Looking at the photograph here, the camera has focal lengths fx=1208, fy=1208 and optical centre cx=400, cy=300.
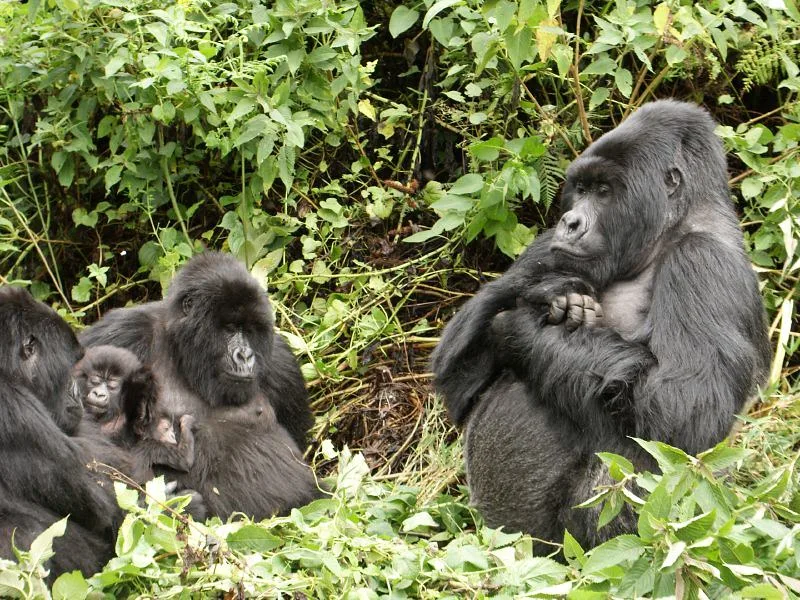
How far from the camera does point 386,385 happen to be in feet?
18.0

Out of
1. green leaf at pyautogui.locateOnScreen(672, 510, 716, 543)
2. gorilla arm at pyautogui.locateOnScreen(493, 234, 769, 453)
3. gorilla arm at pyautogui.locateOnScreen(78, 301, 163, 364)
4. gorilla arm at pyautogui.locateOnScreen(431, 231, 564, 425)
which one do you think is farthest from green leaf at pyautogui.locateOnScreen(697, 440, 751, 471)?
gorilla arm at pyautogui.locateOnScreen(78, 301, 163, 364)

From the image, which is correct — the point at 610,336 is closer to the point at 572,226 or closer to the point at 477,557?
the point at 572,226

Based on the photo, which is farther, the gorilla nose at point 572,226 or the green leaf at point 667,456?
the gorilla nose at point 572,226

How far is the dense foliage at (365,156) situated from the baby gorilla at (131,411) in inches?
23.8

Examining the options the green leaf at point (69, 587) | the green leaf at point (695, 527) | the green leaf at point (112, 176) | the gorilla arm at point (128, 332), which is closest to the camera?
the green leaf at point (695, 527)

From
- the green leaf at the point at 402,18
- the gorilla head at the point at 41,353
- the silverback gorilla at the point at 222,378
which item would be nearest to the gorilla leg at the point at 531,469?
the silverback gorilla at the point at 222,378

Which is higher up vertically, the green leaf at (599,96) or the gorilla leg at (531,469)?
the green leaf at (599,96)

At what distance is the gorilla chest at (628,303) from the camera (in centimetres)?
420

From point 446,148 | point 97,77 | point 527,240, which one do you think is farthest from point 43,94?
point 527,240

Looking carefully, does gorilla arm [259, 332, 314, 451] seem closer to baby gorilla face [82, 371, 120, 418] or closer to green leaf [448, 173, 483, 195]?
baby gorilla face [82, 371, 120, 418]

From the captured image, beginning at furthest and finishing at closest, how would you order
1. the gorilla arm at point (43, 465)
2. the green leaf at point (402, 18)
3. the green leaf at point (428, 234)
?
1. the green leaf at point (402, 18)
2. the green leaf at point (428, 234)
3. the gorilla arm at point (43, 465)

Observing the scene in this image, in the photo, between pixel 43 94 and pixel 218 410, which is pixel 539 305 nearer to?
pixel 218 410

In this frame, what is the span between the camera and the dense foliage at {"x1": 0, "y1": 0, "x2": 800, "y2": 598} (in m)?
5.14

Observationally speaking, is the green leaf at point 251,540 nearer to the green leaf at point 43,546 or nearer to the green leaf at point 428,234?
the green leaf at point 43,546
